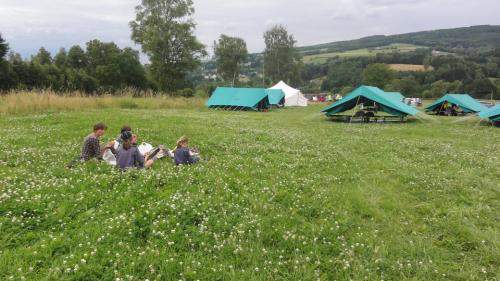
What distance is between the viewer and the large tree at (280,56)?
84000mm

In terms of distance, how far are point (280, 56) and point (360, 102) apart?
59295mm

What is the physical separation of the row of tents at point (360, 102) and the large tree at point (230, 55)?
2571 centimetres

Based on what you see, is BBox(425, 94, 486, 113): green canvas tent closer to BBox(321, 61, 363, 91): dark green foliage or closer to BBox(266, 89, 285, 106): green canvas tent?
BBox(266, 89, 285, 106): green canvas tent

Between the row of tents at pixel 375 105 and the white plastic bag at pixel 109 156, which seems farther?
the row of tents at pixel 375 105

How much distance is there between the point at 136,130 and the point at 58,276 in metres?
11.9

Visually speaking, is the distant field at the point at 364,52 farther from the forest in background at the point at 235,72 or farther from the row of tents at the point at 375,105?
the row of tents at the point at 375,105

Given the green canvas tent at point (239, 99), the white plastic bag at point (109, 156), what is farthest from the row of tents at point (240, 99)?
the white plastic bag at point (109, 156)

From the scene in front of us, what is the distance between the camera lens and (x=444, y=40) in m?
160

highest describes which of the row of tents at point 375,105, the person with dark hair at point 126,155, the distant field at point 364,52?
the distant field at point 364,52

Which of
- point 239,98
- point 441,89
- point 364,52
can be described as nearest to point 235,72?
point 239,98

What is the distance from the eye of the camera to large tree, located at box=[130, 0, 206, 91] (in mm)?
53531

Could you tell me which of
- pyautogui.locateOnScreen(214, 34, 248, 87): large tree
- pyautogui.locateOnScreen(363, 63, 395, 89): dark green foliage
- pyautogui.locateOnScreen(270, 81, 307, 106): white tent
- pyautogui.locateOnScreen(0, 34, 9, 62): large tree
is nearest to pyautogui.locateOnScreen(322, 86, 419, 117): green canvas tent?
pyautogui.locateOnScreen(270, 81, 307, 106): white tent

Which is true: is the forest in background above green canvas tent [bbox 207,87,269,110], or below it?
above

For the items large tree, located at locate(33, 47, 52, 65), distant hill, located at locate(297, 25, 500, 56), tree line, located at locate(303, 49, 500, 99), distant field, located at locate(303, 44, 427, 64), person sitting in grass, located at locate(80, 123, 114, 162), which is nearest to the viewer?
person sitting in grass, located at locate(80, 123, 114, 162)
